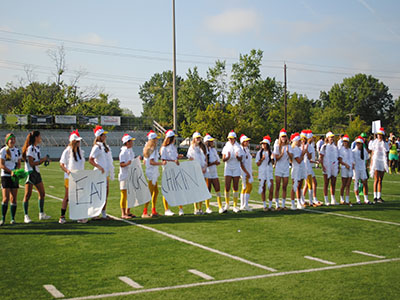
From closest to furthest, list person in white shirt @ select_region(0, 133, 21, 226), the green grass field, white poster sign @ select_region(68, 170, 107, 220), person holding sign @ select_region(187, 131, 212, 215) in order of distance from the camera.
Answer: the green grass field → person in white shirt @ select_region(0, 133, 21, 226) → white poster sign @ select_region(68, 170, 107, 220) → person holding sign @ select_region(187, 131, 212, 215)

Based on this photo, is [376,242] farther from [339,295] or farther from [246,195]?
[246,195]

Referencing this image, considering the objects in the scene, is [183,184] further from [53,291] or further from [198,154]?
[53,291]

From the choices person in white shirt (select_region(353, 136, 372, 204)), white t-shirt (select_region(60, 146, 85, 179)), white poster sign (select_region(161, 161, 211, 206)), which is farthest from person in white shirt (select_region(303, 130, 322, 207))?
white t-shirt (select_region(60, 146, 85, 179))

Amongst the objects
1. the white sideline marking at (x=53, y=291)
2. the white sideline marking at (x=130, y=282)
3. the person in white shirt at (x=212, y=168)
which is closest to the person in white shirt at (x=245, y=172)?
the person in white shirt at (x=212, y=168)

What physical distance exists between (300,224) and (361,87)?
100891 mm

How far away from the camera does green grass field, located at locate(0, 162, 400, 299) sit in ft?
18.7

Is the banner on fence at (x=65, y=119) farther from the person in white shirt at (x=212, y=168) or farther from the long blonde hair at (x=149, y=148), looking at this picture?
the long blonde hair at (x=149, y=148)

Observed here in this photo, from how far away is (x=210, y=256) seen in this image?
7.35 m

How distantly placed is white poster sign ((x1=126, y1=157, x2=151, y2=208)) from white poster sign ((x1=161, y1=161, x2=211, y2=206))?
1.52ft

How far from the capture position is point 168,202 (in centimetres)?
1123

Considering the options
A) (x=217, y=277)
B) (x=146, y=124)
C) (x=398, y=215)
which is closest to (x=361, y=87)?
(x=146, y=124)

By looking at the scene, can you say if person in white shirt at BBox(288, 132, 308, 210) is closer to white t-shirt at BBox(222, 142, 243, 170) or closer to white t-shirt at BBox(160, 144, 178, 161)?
white t-shirt at BBox(222, 142, 243, 170)

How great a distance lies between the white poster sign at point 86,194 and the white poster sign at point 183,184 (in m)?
1.66

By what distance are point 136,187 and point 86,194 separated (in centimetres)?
133
